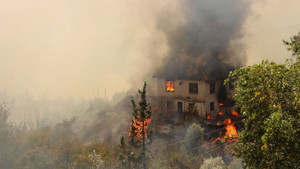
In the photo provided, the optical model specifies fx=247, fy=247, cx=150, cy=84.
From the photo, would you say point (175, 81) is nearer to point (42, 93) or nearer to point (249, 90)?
point (249, 90)

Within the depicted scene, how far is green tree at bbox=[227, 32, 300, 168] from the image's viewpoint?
7.37 meters

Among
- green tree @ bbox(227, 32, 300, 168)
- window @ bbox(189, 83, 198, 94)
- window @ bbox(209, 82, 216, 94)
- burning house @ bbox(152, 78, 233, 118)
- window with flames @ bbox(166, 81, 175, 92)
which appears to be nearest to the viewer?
green tree @ bbox(227, 32, 300, 168)

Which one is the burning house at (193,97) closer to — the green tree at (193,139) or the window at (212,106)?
the window at (212,106)

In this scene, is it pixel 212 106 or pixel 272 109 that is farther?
pixel 212 106

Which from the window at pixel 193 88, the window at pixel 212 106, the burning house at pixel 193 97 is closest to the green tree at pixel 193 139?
the burning house at pixel 193 97

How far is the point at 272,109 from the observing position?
7949 mm

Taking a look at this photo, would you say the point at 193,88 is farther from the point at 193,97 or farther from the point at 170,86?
the point at 170,86

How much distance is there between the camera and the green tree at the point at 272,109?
7.37 m

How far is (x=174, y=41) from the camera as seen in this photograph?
135ft

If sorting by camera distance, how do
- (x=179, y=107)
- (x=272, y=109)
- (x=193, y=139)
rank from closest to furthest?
(x=272, y=109) < (x=193, y=139) < (x=179, y=107)

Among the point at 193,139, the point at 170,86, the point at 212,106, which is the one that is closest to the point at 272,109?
the point at 193,139

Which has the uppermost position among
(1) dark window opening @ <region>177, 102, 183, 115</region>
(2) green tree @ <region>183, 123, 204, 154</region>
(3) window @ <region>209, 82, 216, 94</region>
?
(3) window @ <region>209, 82, 216, 94</region>

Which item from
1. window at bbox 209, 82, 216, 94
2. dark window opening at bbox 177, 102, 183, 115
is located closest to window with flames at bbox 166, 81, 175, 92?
dark window opening at bbox 177, 102, 183, 115

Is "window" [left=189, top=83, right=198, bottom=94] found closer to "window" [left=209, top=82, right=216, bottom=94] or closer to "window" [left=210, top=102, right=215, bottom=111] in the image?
"window" [left=209, top=82, right=216, bottom=94]
